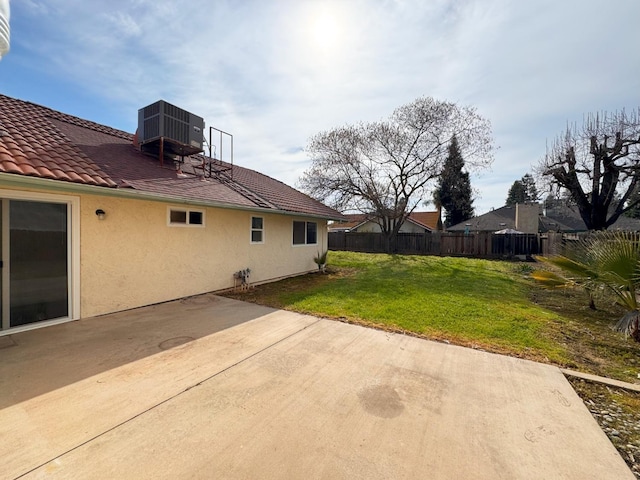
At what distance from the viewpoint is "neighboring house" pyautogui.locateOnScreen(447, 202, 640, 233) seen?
2592cm

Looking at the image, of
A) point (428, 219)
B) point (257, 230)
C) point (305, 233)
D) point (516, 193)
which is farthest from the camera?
point (516, 193)

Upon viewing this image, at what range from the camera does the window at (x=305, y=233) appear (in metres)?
11.2

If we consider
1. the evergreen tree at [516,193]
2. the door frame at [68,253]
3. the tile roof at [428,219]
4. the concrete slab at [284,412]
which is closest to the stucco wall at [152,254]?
the door frame at [68,253]

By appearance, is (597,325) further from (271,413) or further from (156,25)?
(156,25)

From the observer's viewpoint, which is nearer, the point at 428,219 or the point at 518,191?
the point at 428,219

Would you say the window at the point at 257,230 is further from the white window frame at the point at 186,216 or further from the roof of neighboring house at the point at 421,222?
the roof of neighboring house at the point at 421,222

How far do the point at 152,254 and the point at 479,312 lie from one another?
7341 mm

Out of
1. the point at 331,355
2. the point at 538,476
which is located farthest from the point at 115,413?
the point at 538,476

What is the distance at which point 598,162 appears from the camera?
15180mm

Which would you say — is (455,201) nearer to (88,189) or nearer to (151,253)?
(151,253)

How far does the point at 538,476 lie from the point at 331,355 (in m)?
2.41

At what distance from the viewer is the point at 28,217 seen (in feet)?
15.4

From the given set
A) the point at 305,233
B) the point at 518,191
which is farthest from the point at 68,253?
the point at 518,191

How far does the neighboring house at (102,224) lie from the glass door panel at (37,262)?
13mm
